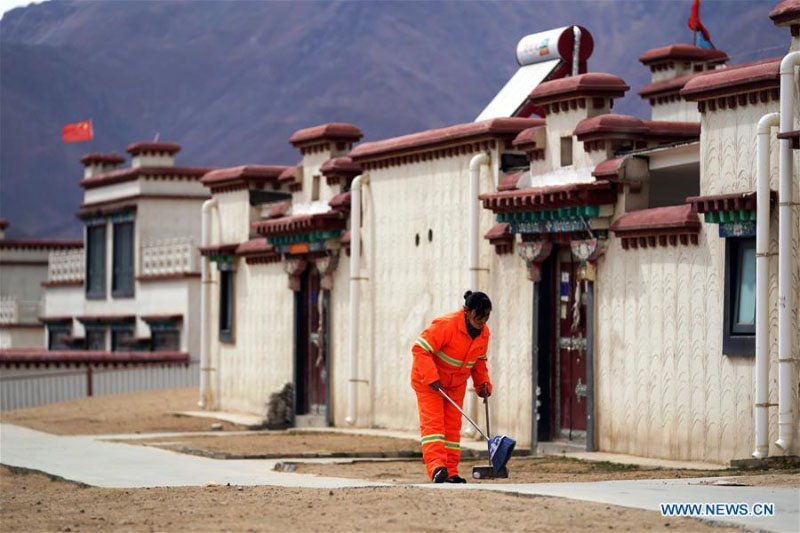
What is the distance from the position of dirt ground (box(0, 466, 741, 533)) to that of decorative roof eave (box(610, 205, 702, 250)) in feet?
22.6

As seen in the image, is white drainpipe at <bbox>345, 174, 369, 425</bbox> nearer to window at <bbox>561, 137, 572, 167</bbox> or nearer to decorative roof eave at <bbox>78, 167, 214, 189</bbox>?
window at <bbox>561, 137, 572, 167</bbox>

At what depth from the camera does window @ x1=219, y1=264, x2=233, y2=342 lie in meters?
34.0

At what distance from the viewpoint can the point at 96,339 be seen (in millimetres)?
49625

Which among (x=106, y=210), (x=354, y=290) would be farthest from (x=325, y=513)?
(x=106, y=210)

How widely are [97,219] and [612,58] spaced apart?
345 feet

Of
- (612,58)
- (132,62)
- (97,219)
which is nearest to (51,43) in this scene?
(132,62)

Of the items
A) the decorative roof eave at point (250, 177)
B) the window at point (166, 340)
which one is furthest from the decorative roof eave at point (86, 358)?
the decorative roof eave at point (250, 177)

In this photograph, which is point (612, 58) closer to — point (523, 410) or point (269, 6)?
point (269, 6)

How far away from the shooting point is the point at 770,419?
17.8m

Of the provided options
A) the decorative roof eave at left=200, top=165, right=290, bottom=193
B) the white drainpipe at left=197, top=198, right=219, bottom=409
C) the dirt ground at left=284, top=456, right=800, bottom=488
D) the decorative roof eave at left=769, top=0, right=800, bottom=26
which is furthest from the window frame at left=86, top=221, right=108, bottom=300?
the decorative roof eave at left=769, top=0, right=800, bottom=26

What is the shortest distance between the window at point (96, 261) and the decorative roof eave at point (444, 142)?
22910 millimetres

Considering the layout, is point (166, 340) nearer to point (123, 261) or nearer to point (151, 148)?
point (123, 261)

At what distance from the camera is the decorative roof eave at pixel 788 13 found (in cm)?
1780

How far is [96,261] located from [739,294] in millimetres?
34302
